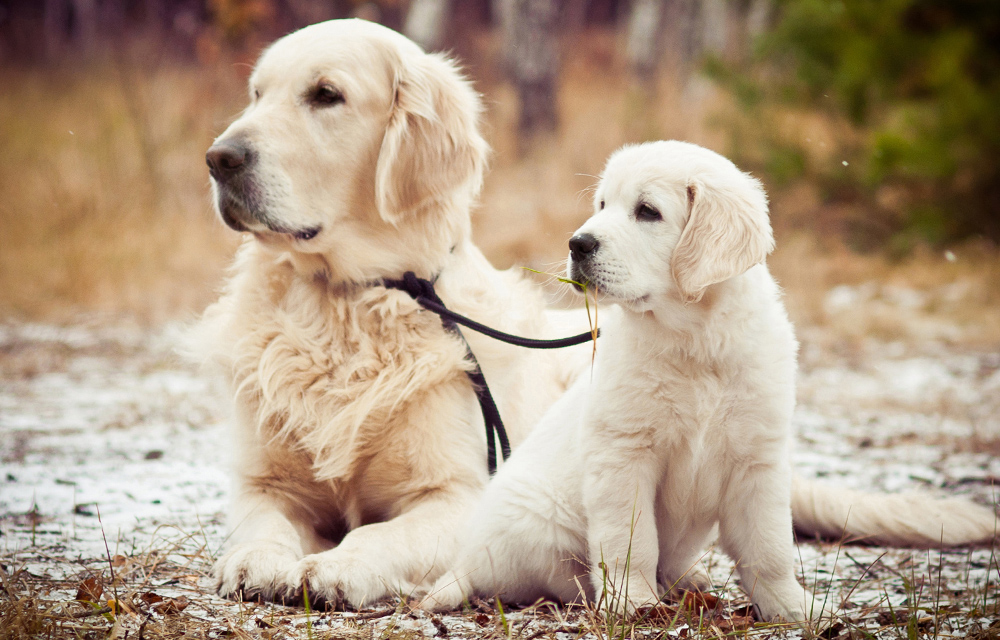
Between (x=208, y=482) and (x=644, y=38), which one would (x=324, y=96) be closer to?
(x=208, y=482)

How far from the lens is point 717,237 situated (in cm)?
181

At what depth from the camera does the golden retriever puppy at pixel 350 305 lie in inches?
95.9

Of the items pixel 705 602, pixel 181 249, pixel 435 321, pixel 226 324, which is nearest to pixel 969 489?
pixel 705 602

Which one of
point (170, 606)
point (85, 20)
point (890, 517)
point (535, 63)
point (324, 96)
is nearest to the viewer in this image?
point (170, 606)

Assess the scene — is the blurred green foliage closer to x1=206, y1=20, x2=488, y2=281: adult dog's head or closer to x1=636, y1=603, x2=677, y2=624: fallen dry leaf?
x1=206, y1=20, x2=488, y2=281: adult dog's head

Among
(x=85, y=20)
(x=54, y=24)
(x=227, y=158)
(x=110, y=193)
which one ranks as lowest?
(x=227, y=158)

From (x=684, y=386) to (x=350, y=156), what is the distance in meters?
1.31

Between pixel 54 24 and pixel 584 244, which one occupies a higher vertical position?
pixel 54 24

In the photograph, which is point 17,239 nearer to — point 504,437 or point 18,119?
point 18,119

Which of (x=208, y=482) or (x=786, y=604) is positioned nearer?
(x=786, y=604)

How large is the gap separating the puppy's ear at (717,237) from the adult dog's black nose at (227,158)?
1301 mm

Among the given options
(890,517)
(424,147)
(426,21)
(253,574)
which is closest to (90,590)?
(253,574)

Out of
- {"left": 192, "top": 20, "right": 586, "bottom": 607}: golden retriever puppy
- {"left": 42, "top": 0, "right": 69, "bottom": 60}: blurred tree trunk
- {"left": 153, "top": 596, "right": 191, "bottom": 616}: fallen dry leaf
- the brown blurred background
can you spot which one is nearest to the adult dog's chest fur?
{"left": 192, "top": 20, "right": 586, "bottom": 607}: golden retriever puppy

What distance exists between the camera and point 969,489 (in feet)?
10.7
